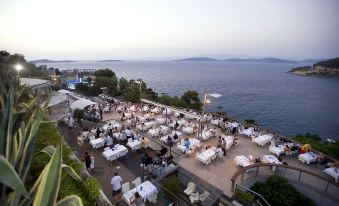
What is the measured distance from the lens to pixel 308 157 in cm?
1259

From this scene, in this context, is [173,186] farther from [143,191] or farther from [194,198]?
[143,191]

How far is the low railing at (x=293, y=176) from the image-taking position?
32.6 ft

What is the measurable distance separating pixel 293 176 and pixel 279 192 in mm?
1529

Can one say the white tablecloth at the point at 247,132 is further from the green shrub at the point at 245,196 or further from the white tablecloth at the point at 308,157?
the green shrub at the point at 245,196

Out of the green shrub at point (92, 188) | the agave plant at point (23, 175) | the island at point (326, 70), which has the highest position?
the agave plant at point (23, 175)

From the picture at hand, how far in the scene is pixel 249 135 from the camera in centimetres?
1612

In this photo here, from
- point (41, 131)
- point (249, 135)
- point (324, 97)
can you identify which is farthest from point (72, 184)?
point (324, 97)

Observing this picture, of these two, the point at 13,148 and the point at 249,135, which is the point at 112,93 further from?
the point at 13,148

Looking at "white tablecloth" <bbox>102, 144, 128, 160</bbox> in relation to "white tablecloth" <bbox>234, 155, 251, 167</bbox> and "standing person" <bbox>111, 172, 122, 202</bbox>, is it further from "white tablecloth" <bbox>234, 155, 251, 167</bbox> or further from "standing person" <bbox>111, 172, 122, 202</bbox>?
"white tablecloth" <bbox>234, 155, 251, 167</bbox>

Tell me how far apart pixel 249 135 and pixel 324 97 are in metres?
91.0

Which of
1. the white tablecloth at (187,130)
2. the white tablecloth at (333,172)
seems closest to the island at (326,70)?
the white tablecloth at (333,172)

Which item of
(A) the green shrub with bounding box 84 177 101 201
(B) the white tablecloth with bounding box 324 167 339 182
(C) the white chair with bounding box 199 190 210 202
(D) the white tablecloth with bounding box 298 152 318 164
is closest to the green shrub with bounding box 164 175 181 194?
(C) the white chair with bounding box 199 190 210 202

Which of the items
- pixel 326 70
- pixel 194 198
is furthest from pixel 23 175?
pixel 326 70

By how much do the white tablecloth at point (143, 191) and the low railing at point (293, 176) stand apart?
380 cm
